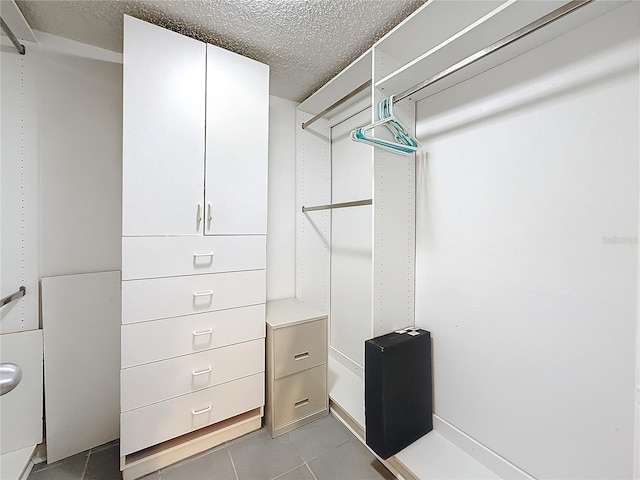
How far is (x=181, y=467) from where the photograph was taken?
148 centimetres

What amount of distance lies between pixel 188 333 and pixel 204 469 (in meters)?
0.76

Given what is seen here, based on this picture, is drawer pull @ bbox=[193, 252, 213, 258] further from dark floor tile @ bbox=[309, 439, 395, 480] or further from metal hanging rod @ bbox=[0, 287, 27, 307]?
dark floor tile @ bbox=[309, 439, 395, 480]

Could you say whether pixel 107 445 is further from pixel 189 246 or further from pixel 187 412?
pixel 189 246

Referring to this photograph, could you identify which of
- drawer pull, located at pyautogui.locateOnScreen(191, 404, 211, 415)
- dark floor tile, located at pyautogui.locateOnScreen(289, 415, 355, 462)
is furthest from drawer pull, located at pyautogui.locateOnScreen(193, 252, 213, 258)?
dark floor tile, located at pyautogui.locateOnScreen(289, 415, 355, 462)

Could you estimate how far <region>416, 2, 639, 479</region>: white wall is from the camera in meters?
0.94

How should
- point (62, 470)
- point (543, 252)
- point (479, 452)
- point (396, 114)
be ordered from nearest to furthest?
point (543, 252), point (479, 452), point (62, 470), point (396, 114)

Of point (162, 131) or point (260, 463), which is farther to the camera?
point (260, 463)

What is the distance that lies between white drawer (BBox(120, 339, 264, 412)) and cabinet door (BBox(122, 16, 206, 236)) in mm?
713

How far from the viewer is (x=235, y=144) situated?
159cm

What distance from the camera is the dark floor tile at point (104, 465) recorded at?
1416 mm

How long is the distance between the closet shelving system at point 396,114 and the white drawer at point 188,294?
0.76 m

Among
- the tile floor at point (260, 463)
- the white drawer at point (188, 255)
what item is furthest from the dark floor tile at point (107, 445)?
the white drawer at point (188, 255)

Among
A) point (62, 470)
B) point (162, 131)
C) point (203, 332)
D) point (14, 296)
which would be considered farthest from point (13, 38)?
point (62, 470)

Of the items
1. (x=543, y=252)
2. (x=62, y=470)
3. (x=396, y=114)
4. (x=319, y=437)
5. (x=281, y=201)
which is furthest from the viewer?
(x=281, y=201)
